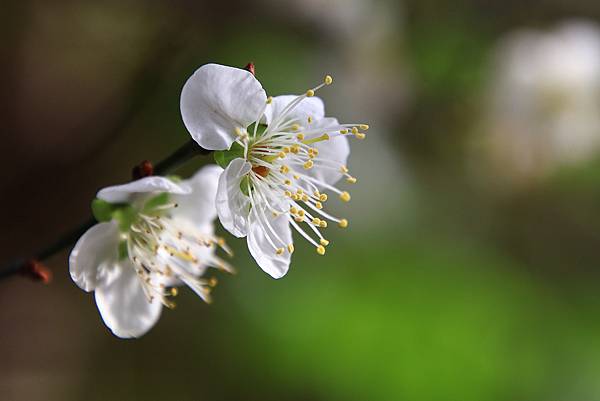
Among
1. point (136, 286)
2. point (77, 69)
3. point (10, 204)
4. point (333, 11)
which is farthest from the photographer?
point (333, 11)

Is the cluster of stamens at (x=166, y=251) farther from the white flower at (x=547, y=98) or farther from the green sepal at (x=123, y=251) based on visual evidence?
the white flower at (x=547, y=98)

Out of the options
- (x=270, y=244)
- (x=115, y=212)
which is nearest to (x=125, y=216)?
(x=115, y=212)

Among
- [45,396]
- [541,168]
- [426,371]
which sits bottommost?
[45,396]

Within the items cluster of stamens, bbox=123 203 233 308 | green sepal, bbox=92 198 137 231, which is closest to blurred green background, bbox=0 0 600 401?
cluster of stamens, bbox=123 203 233 308

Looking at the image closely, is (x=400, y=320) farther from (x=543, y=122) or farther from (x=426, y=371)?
(x=543, y=122)

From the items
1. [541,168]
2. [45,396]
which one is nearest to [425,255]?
[541,168]

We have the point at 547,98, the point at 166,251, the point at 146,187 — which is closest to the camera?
the point at 146,187

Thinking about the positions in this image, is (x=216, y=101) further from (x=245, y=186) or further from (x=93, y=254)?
(x=93, y=254)
